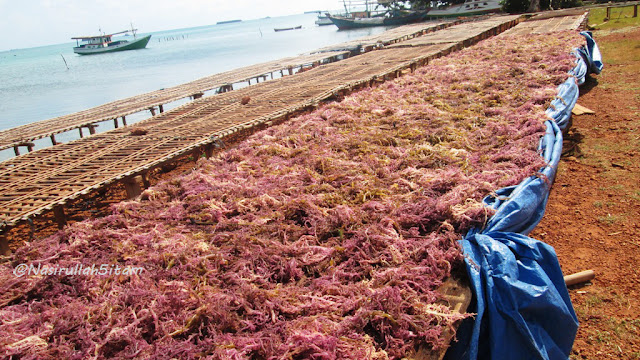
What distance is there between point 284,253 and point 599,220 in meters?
4.13

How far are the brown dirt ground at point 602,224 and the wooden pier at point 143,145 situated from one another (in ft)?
16.8

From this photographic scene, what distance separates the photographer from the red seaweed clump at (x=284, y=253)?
2.62 m

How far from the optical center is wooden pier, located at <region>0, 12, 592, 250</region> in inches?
195

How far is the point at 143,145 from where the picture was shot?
6.80 m

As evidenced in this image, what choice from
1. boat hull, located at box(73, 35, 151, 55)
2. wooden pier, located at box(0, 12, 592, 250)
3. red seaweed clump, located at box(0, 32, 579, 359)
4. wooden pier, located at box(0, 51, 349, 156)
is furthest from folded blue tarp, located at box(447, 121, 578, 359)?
boat hull, located at box(73, 35, 151, 55)

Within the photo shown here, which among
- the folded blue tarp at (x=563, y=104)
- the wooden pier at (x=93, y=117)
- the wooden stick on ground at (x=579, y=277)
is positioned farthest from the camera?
the wooden pier at (x=93, y=117)

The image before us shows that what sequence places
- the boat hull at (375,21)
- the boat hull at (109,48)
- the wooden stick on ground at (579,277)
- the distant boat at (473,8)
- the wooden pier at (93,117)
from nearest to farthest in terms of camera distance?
the wooden stick on ground at (579,277) < the wooden pier at (93,117) < the distant boat at (473,8) < the boat hull at (375,21) < the boat hull at (109,48)

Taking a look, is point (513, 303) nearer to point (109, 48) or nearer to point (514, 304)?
point (514, 304)

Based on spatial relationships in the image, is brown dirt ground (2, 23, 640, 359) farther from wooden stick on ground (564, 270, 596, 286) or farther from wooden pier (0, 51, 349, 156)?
wooden pier (0, 51, 349, 156)

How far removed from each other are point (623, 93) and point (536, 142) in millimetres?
6970

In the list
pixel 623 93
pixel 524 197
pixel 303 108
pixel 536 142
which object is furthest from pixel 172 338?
pixel 623 93

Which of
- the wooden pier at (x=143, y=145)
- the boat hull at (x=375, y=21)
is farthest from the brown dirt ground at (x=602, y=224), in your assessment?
the boat hull at (x=375, y=21)

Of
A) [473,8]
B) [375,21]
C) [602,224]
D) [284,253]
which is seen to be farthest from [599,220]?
[375,21]

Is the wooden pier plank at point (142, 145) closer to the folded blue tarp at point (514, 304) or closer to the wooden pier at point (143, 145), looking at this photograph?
the wooden pier at point (143, 145)
